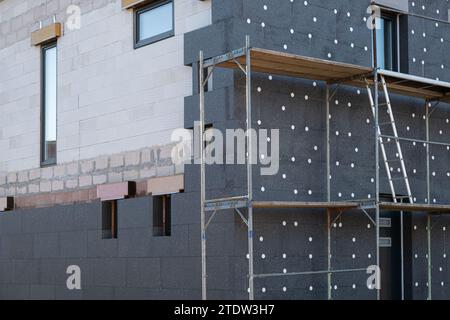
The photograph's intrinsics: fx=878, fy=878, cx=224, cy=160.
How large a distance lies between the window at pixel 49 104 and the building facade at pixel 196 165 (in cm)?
4

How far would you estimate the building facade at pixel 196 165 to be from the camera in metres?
11.6

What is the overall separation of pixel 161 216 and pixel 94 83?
8.82ft

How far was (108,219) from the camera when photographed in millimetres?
13594

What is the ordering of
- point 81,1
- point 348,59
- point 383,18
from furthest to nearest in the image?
point 81,1 → point 383,18 → point 348,59

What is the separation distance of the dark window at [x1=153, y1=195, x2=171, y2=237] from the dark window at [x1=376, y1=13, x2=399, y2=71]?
393cm

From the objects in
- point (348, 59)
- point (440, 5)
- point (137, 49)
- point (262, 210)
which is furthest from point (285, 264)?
point (440, 5)

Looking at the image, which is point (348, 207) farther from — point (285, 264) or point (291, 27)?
point (291, 27)

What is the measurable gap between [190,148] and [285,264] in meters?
2.03


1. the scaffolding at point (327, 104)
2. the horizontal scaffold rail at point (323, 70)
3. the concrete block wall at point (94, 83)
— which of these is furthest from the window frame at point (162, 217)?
the horizontal scaffold rail at point (323, 70)

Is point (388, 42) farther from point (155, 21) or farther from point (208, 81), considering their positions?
point (155, 21)

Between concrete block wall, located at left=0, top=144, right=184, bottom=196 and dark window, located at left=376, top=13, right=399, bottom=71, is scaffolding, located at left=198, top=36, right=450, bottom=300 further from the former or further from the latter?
concrete block wall, located at left=0, top=144, right=184, bottom=196

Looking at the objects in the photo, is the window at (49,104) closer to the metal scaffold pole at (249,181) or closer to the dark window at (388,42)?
the metal scaffold pole at (249,181)

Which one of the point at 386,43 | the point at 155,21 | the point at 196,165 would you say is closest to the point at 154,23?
the point at 155,21

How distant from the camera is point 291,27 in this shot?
1200cm
